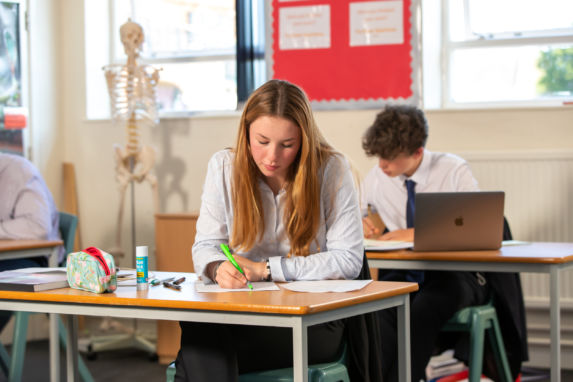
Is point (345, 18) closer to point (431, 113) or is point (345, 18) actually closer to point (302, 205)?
point (431, 113)

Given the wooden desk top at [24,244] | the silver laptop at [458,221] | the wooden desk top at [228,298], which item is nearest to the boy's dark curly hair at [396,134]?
the silver laptop at [458,221]

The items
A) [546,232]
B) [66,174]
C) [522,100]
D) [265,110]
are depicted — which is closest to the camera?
[265,110]

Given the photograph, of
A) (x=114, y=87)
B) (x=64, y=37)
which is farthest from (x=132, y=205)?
(x=64, y=37)

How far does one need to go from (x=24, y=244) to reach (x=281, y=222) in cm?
132

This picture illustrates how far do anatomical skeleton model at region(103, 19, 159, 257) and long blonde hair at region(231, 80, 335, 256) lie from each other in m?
2.19

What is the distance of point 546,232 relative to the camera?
3.71 meters

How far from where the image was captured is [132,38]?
4141 mm

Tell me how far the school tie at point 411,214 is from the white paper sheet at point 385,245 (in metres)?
0.20

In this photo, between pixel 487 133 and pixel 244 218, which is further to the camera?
pixel 487 133

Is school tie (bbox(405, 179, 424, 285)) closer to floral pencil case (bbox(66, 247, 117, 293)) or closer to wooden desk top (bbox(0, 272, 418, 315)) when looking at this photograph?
wooden desk top (bbox(0, 272, 418, 315))

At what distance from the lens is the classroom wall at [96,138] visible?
4.32m

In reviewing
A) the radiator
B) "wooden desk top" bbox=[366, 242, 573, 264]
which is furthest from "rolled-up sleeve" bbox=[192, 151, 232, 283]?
the radiator

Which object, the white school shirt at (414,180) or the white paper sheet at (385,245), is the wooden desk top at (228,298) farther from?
the white school shirt at (414,180)

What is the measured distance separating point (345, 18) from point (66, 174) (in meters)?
2.04
